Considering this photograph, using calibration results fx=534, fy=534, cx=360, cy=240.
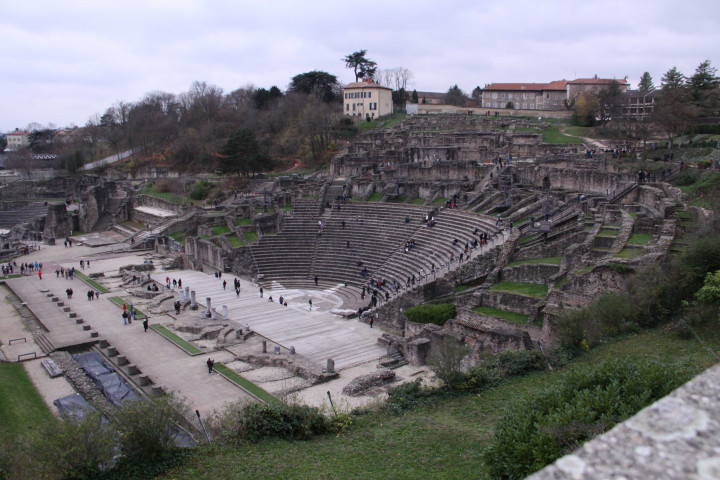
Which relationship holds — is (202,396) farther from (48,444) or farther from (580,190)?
(580,190)

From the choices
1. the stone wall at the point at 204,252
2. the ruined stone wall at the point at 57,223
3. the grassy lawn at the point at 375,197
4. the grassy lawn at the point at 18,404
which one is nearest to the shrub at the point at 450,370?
the grassy lawn at the point at 18,404

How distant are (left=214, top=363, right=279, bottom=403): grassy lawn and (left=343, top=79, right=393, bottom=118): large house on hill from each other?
5558 centimetres

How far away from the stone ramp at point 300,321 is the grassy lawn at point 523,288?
580cm

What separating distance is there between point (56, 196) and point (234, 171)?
99.2ft

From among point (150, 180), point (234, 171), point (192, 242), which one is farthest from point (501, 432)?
point (150, 180)

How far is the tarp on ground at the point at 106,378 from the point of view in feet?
60.3

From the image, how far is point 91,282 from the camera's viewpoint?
35281mm

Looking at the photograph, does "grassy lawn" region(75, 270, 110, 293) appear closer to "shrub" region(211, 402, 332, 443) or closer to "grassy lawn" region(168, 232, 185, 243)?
"grassy lawn" region(168, 232, 185, 243)

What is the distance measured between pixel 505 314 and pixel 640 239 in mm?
6647

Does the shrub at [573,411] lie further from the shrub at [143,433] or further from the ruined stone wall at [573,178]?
the ruined stone wall at [573,178]

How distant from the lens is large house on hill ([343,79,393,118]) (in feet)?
239

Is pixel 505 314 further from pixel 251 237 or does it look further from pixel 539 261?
pixel 251 237

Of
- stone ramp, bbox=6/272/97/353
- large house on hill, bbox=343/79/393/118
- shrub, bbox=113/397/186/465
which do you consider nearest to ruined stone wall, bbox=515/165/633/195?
shrub, bbox=113/397/186/465

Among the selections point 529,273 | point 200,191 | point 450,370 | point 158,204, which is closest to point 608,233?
point 529,273
